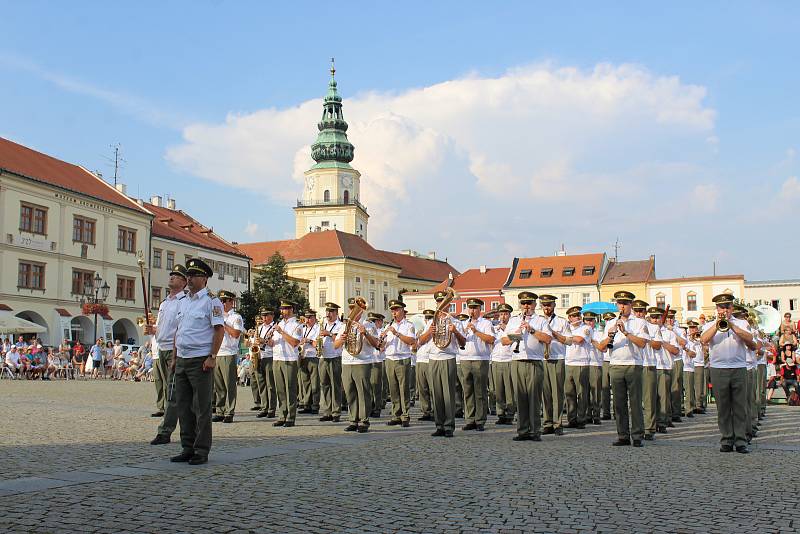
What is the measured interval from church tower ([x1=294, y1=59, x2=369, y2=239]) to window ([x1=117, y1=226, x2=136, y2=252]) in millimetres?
68188

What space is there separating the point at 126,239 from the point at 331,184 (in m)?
72.0

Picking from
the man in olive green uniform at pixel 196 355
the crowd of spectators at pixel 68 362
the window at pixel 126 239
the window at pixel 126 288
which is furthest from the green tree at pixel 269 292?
the man in olive green uniform at pixel 196 355

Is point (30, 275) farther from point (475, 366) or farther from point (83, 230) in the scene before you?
point (475, 366)

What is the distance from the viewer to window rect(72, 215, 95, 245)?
50719 mm

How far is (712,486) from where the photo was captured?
25.9 ft

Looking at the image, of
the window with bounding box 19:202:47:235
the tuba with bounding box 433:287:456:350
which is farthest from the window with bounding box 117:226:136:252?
the tuba with bounding box 433:287:456:350

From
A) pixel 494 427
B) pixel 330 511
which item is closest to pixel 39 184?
pixel 494 427

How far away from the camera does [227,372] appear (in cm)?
1462

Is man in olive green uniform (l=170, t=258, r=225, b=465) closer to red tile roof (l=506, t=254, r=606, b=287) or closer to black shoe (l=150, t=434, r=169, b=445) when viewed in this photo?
black shoe (l=150, t=434, r=169, b=445)

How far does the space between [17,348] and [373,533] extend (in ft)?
106

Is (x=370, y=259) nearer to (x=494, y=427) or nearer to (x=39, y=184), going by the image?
(x=39, y=184)

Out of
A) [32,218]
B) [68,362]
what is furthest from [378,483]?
[32,218]

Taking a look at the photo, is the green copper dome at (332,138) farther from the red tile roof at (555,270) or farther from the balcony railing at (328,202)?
the red tile roof at (555,270)

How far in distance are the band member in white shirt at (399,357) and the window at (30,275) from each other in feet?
125
